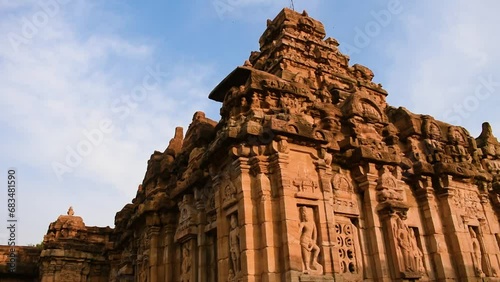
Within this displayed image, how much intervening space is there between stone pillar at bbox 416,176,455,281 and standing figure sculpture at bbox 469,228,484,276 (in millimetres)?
757

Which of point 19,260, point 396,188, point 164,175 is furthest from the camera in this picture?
point 19,260

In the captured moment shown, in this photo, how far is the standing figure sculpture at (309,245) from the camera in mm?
8484

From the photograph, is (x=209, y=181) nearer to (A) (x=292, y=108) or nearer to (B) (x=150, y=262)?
(A) (x=292, y=108)

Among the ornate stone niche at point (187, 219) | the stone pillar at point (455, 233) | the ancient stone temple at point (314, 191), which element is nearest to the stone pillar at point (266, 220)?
the ancient stone temple at point (314, 191)

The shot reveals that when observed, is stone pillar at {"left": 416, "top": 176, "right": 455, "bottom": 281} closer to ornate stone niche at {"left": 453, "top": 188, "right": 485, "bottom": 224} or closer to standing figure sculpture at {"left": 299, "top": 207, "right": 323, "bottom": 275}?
ornate stone niche at {"left": 453, "top": 188, "right": 485, "bottom": 224}

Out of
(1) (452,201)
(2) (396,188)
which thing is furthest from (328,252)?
(1) (452,201)

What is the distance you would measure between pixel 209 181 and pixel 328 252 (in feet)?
12.7

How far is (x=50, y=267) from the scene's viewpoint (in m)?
20.3

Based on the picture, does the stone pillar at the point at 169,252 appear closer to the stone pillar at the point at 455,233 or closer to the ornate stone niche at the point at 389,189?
the ornate stone niche at the point at 389,189

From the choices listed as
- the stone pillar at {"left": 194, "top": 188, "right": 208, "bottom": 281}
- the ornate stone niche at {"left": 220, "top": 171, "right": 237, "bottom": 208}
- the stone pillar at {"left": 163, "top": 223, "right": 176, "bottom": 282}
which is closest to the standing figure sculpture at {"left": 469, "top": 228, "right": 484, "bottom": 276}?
the ornate stone niche at {"left": 220, "top": 171, "right": 237, "bottom": 208}

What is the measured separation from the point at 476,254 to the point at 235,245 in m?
7.00

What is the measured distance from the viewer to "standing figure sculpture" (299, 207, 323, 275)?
27.8 ft

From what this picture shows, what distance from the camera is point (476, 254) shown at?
11.7 m

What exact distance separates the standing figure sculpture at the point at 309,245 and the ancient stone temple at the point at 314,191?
2cm
